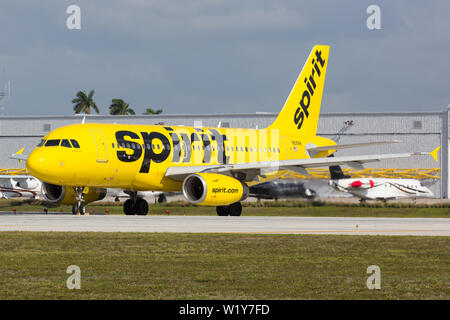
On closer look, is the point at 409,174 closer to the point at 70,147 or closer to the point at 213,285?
the point at 70,147

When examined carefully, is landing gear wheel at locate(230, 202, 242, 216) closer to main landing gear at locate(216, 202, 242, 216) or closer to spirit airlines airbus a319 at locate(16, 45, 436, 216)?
main landing gear at locate(216, 202, 242, 216)

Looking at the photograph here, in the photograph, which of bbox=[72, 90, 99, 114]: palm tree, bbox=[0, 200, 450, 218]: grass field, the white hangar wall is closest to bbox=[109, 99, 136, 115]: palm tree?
bbox=[72, 90, 99, 114]: palm tree

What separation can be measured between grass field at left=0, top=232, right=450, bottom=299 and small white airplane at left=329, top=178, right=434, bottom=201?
44509 millimetres

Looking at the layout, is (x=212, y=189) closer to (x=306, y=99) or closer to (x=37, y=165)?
(x=37, y=165)

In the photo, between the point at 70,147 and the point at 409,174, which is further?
the point at 409,174

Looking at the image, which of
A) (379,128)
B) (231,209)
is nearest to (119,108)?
(379,128)

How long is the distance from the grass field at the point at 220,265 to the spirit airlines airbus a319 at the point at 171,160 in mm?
11925

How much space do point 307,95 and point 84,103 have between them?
4094 inches

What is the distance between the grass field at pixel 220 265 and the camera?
43.7ft

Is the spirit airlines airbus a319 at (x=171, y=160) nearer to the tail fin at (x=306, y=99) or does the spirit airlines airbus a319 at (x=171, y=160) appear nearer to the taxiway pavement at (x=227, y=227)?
the tail fin at (x=306, y=99)

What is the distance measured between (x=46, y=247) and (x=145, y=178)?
18410mm

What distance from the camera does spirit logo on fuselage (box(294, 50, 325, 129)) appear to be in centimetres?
4741

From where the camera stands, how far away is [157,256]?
733 inches
